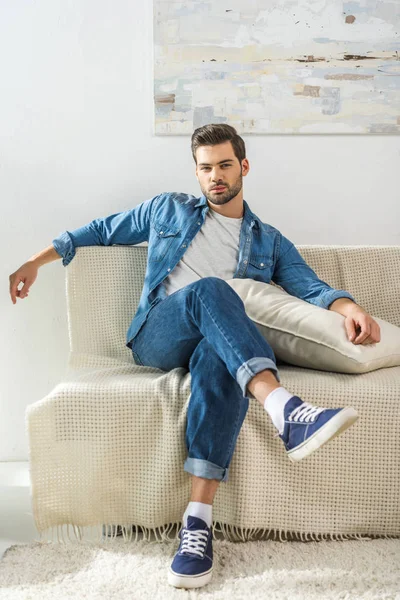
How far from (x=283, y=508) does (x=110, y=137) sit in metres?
1.52

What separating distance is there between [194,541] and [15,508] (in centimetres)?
79

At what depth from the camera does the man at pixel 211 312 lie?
146 centimetres

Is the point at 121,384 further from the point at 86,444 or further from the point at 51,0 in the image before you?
the point at 51,0

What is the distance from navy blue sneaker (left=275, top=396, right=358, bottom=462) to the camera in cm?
135

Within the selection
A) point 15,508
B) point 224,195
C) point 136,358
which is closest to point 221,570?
point 136,358

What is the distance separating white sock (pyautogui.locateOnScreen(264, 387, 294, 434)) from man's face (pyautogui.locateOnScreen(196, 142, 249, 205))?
855 millimetres

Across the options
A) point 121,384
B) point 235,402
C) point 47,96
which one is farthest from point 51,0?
point 235,402

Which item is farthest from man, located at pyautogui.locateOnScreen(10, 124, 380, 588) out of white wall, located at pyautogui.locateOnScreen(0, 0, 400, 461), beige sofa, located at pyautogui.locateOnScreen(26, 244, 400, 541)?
white wall, located at pyautogui.locateOnScreen(0, 0, 400, 461)

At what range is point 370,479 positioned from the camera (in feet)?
5.63

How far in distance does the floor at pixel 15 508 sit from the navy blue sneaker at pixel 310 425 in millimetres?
627

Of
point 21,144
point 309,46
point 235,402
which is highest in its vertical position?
point 309,46

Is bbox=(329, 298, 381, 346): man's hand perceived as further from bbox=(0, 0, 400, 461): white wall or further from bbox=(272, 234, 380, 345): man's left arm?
bbox=(0, 0, 400, 461): white wall

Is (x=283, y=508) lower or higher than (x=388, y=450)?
lower

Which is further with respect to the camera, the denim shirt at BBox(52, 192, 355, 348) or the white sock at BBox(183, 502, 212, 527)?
the denim shirt at BBox(52, 192, 355, 348)
